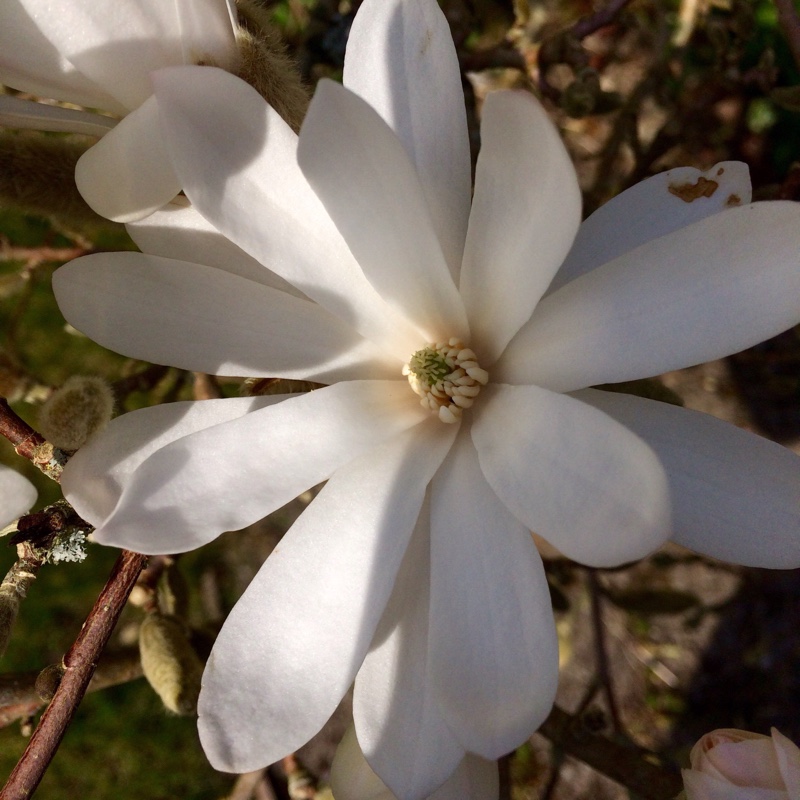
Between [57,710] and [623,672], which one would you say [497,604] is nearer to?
[57,710]

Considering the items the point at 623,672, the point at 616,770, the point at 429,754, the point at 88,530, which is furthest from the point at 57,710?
the point at 623,672

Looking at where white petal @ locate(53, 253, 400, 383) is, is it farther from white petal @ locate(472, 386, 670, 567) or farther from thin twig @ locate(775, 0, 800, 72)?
thin twig @ locate(775, 0, 800, 72)

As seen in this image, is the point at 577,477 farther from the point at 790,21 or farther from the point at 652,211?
the point at 790,21

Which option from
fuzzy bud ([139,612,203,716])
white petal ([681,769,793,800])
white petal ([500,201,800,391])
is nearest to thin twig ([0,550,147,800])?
fuzzy bud ([139,612,203,716])

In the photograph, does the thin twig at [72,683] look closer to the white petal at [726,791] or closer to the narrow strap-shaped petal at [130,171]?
the narrow strap-shaped petal at [130,171]

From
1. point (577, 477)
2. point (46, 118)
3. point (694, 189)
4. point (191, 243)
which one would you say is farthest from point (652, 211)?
point (46, 118)

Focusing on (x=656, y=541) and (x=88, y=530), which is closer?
(x=656, y=541)
